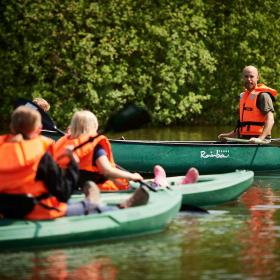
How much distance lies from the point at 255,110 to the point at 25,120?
6484mm

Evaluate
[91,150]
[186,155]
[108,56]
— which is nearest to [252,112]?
[186,155]

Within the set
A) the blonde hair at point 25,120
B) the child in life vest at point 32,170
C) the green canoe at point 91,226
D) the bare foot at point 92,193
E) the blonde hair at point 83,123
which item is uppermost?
the blonde hair at point 25,120

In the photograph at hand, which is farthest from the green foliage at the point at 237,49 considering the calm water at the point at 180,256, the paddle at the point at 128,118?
the paddle at the point at 128,118

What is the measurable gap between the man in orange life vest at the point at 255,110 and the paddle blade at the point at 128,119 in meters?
4.42

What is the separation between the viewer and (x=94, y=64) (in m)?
26.2

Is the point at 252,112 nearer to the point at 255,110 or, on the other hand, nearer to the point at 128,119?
the point at 255,110

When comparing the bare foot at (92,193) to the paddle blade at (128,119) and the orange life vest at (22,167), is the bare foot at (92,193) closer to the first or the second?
the orange life vest at (22,167)

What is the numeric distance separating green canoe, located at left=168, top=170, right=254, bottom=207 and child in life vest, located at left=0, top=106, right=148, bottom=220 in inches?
94.8

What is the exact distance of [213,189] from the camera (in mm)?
12984

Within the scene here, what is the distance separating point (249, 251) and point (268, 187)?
4.80m

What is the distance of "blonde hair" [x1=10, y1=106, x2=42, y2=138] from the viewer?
10.2m

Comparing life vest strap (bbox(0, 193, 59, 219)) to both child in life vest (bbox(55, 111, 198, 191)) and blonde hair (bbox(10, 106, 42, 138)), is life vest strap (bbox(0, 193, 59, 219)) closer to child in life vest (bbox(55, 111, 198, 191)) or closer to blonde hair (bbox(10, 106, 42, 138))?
blonde hair (bbox(10, 106, 42, 138))

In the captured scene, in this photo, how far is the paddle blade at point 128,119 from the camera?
1166 cm

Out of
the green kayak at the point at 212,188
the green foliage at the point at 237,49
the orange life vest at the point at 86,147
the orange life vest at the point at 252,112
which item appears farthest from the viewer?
the green foliage at the point at 237,49
